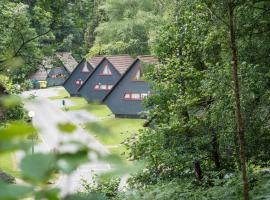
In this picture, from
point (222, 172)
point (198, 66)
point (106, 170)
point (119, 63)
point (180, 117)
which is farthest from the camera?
point (119, 63)

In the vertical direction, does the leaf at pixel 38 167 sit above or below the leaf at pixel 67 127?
below

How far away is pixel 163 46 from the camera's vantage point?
13.0 meters

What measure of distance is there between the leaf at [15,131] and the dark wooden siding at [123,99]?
3870cm

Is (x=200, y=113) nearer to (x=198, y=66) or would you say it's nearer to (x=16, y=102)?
(x=198, y=66)

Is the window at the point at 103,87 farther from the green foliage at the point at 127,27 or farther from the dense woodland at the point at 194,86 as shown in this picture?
the dense woodland at the point at 194,86

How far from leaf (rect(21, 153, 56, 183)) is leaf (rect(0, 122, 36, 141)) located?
0.14 ft

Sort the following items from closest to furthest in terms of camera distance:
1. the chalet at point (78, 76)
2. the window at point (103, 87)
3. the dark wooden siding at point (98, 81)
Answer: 1. the dark wooden siding at point (98, 81)
2. the window at point (103, 87)
3. the chalet at point (78, 76)

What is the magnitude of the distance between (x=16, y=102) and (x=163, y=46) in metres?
12.3

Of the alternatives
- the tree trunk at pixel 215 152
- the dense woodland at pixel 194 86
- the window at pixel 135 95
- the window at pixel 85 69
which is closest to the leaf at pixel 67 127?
the dense woodland at pixel 194 86

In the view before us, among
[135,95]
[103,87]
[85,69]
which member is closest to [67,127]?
[135,95]

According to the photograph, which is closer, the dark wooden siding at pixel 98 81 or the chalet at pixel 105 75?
the chalet at pixel 105 75

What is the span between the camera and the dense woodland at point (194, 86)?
378 inches

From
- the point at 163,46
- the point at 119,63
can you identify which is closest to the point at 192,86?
the point at 163,46

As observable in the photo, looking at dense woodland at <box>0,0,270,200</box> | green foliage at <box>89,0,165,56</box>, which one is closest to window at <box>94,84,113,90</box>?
green foliage at <box>89,0,165,56</box>
